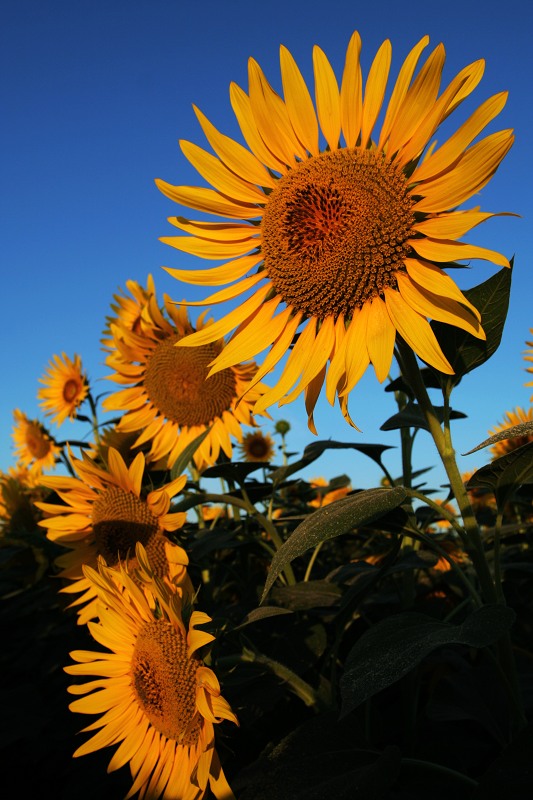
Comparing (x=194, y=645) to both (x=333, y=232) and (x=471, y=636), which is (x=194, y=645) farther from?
(x=333, y=232)

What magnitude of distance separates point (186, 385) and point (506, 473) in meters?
2.38

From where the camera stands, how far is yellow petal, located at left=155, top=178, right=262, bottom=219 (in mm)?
2031

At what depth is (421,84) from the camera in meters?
1.62

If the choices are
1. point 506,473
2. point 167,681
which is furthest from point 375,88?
point 167,681

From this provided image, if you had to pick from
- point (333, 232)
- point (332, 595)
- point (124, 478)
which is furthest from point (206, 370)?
point (333, 232)

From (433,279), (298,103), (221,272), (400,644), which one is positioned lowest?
(400,644)

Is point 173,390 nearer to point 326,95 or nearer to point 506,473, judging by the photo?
point 326,95

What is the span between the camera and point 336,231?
1830mm

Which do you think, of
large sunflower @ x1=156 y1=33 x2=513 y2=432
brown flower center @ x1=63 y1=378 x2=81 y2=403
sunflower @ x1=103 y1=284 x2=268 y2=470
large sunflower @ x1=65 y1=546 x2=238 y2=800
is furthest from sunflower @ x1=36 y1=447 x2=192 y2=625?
brown flower center @ x1=63 y1=378 x2=81 y2=403

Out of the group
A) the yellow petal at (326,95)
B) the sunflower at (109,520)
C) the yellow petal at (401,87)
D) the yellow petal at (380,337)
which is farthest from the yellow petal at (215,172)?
the sunflower at (109,520)

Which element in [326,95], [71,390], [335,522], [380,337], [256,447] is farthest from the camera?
[256,447]

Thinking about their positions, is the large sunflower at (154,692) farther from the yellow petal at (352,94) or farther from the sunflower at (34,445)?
the sunflower at (34,445)

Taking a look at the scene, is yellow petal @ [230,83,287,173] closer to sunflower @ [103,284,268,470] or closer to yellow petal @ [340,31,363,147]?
yellow petal @ [340,31,363,147]

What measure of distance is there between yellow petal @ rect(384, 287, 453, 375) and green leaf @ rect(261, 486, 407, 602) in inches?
12.2
